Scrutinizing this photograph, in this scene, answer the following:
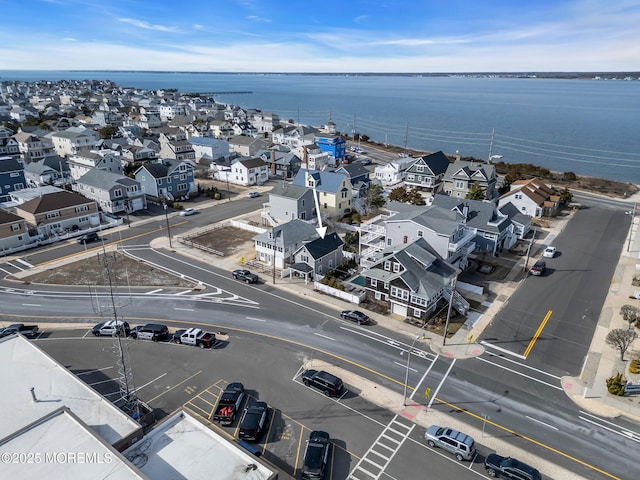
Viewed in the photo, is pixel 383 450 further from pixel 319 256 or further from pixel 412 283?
pixel 319 256

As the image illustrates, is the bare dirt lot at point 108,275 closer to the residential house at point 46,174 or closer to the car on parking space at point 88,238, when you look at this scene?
the car on parking space at point 88,238

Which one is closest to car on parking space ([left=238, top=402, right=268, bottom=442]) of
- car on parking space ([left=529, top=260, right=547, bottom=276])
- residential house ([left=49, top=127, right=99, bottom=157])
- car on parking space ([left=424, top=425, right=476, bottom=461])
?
car on parking space ([left=424, top=425, right=476, bottom=461])

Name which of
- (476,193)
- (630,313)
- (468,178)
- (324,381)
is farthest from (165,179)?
(630,313)

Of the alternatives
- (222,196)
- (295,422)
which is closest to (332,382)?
(295,422)

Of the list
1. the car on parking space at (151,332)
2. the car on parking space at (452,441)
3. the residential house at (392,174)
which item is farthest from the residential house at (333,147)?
the car on parking space at (452,441)

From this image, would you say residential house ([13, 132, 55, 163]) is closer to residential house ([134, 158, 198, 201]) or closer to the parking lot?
residential house ([134, 158, 198, 201])

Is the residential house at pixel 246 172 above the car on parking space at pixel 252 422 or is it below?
above
